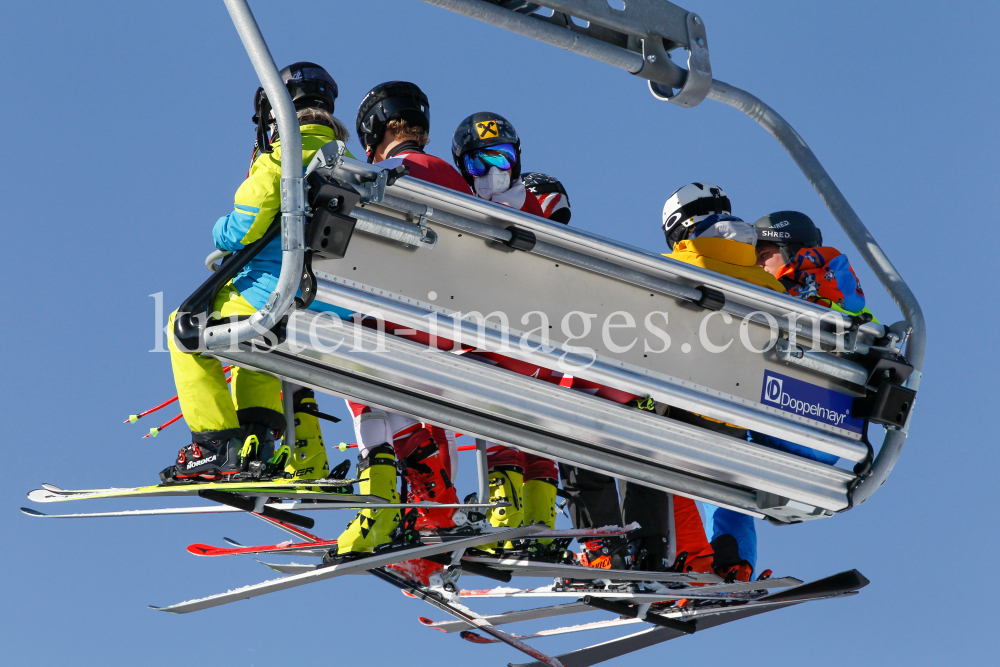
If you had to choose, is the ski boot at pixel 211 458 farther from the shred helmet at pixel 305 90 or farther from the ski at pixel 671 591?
the ski at pixel 671 591

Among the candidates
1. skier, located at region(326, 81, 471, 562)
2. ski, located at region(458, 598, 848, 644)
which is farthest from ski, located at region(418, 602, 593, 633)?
skier, located at region(326, 81, 471, 562)

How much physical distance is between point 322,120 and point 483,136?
91cm

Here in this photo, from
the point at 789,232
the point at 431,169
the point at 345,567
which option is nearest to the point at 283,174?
the point at 431,169

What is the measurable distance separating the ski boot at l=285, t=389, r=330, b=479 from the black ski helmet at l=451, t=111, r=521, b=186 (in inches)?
57.7

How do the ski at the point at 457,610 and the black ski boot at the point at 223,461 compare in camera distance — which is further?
the ski at the point at 457,610

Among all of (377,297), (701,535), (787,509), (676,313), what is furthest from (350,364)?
(701,535)

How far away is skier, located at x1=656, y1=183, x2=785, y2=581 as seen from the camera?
230 inches

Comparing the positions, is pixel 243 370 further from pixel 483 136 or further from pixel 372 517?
pixel 483 136

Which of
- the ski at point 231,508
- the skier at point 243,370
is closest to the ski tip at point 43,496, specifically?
the ski at point 231,508

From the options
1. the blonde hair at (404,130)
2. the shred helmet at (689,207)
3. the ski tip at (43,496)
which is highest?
the shred helmet at (689,207)

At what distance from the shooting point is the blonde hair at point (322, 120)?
5.46m

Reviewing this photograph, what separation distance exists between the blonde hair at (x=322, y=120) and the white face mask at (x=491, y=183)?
0.79 metres

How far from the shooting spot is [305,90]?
5.54m

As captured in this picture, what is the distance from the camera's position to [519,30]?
4543 mm
